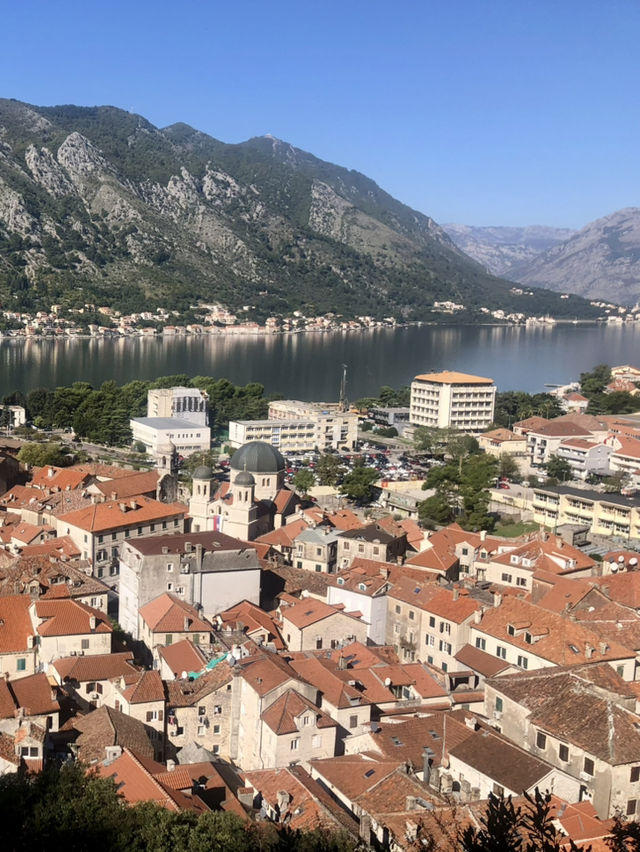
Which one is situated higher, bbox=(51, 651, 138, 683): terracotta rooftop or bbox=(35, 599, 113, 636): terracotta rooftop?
bbox=(35, 599, 113, 636): terracotta rooftop

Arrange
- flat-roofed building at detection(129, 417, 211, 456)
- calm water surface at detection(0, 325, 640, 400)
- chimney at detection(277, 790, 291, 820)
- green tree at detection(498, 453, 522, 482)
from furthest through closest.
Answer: calm water surface at detection(0, 325, 640, 400) → flat-roofed building at detection(129, 417, 211, 456) → green tree at detection(498, 453, 522, 482) → chimney at detection(277, 790, 291, 820)

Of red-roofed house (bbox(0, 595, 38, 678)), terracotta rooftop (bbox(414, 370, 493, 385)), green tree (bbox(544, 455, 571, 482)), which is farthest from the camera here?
terracotta rooftop (bbox(414, 370, 493, 385))

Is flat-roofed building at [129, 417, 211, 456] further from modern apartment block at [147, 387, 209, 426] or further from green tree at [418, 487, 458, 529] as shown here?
green tree at [418, 487, 458, 529]

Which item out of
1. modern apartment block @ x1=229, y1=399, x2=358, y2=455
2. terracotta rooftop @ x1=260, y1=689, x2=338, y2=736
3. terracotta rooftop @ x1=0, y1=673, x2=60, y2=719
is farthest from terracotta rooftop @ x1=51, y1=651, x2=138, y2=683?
modern apartment block @ x1=229, y1=399, x2=358, y2=455

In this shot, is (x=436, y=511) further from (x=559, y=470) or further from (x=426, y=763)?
(x=426, y=763)

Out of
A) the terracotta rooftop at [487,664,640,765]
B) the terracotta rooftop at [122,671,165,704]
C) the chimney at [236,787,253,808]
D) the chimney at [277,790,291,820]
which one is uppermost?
the terracotta rooftop at [487,664,640,765]

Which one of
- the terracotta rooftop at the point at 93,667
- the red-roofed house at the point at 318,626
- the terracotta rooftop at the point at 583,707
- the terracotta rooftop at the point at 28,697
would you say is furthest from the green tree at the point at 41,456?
the terracotta rooftop at the point at 583,707
